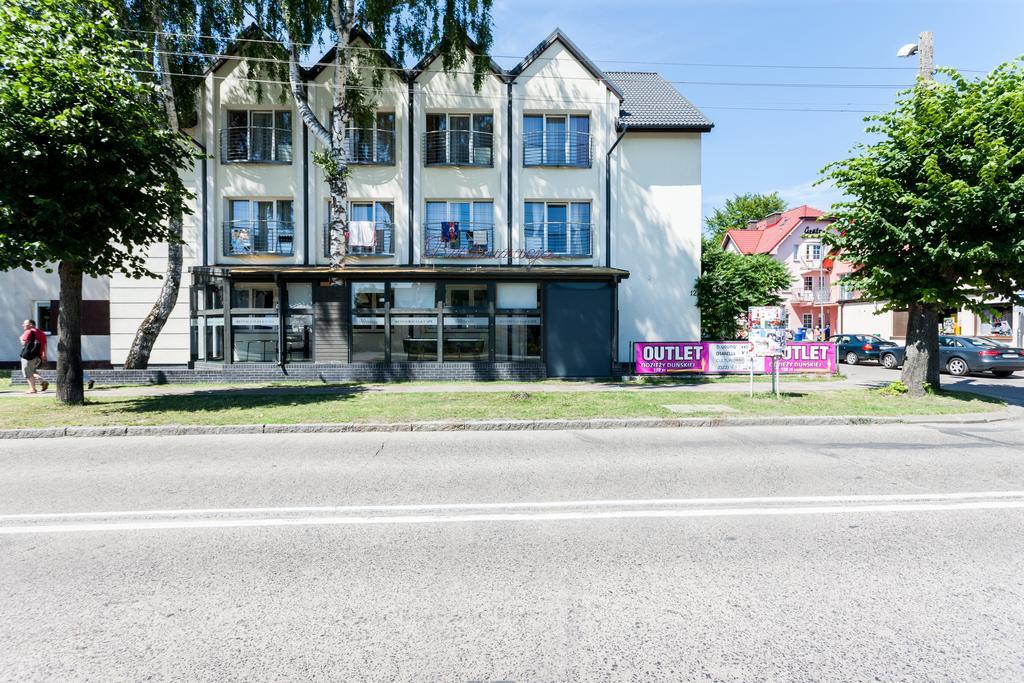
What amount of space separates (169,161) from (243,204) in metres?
7.96

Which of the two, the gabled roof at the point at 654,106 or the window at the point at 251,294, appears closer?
the window at the point at 251,294

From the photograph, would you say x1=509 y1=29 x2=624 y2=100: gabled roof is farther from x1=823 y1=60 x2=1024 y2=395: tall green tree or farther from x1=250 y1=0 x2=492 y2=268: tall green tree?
x1=823 y1=60 x2=1024 y2=395: tall green tree

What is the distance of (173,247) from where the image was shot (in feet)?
59.5

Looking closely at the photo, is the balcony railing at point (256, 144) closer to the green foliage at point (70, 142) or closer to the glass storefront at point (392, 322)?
the glass storefront at point (392, 322)

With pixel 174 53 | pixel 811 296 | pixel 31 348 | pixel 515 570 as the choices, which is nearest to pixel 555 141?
pixel 174 53

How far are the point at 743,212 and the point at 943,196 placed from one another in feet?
183

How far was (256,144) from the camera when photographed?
19.5 metres

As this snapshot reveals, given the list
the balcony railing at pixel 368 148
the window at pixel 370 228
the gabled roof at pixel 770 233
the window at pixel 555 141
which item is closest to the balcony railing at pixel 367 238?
the window at pixel 370 228

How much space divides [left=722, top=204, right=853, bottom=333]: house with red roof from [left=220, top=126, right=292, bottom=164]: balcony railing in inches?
1392

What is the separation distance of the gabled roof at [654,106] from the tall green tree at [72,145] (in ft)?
47.2

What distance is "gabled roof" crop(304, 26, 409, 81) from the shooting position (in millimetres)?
17875

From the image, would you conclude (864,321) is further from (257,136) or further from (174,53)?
(174,53)

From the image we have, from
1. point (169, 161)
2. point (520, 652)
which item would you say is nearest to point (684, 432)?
point (520, 652)

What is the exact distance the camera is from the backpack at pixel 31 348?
1472cm
